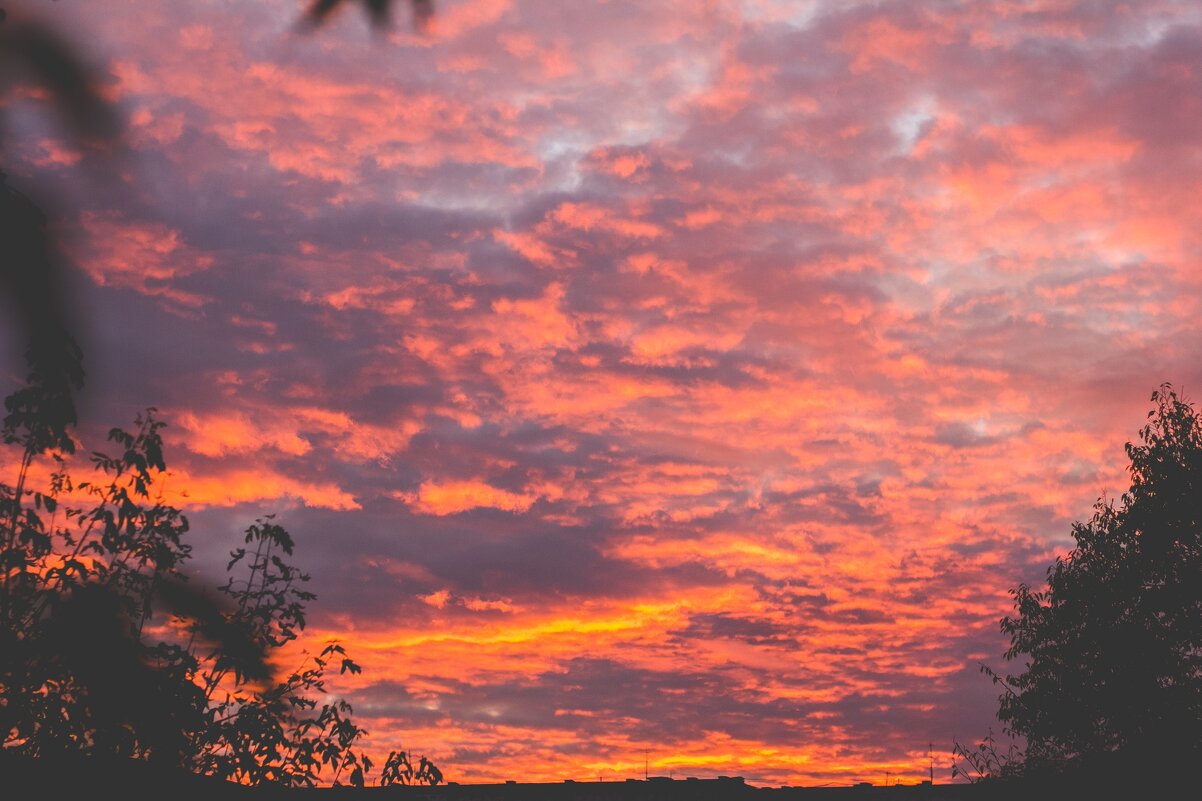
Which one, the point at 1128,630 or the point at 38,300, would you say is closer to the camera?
the point at 38,300

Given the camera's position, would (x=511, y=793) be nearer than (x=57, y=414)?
No

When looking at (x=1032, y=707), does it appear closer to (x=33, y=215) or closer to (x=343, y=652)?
(x=343, y=652)

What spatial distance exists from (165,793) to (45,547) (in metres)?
7.39

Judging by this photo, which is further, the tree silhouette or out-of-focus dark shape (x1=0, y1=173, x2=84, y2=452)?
the tree silhouette

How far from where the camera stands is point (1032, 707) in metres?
36.9

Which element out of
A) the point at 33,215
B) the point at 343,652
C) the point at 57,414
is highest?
the point at 343,652

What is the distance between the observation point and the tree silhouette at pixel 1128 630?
3462cm

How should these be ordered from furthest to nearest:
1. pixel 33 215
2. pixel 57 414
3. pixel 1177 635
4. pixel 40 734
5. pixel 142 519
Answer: pixel 1177 635
pixel 142 519
pixel 40 734
pixel 57 414
pixel 33 215

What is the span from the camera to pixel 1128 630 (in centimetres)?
3569

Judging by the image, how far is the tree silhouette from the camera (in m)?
34.6

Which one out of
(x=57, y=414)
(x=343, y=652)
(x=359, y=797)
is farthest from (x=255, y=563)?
(x=57, y=414)

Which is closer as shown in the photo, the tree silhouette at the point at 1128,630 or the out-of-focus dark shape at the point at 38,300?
the out-of-focus dark shape at the point at 38,300

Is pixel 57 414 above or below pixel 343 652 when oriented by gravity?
below

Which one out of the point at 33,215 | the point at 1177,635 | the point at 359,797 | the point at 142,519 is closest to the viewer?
the point at 33,215
